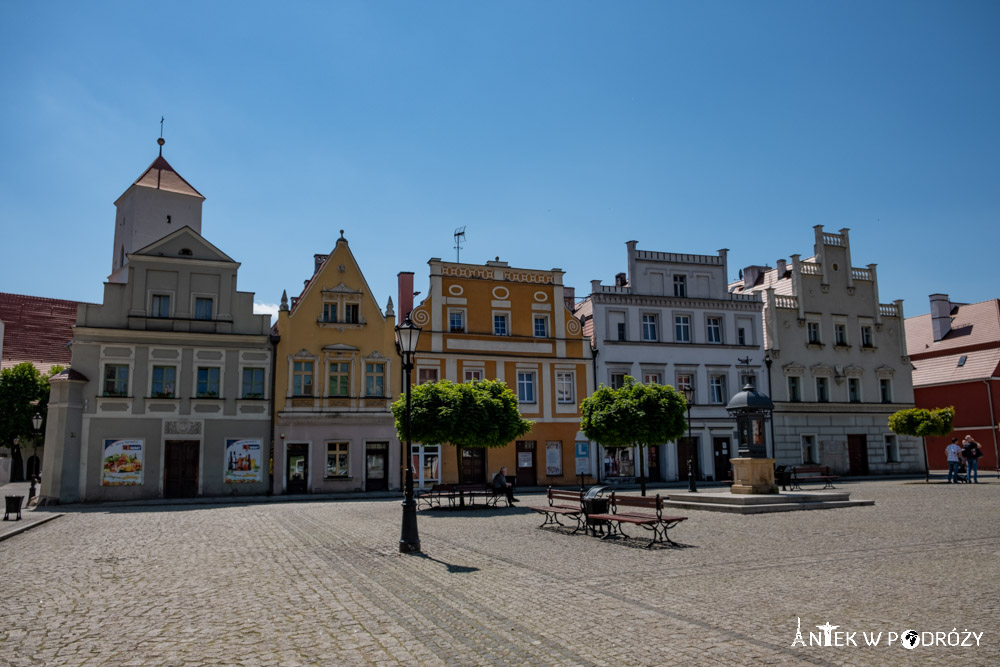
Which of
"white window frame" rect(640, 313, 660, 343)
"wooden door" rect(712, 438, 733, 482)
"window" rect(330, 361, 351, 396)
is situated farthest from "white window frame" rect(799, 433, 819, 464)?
"window" rect(330, 361, 351, 396)

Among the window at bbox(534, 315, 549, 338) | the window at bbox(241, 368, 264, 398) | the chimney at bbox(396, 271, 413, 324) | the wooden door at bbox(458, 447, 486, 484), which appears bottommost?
the wooden door at bbox(458, 447, 486, 484)

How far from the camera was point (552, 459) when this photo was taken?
39.7 m

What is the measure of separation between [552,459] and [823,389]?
18528 millimetres

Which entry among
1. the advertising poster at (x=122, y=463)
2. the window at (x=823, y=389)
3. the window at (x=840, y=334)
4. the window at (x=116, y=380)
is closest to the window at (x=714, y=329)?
the window at (x=823, y=389)

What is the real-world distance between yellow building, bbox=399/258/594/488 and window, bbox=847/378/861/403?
58.1 feet

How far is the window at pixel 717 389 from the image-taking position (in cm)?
4354

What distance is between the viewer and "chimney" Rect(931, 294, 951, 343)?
179 ft

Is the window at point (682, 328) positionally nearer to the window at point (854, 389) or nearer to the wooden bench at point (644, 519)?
the window at point (854, 389)

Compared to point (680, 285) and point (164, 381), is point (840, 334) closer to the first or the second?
point (680, 285)

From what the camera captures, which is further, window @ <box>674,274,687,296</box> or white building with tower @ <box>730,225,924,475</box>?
white building with tower @ <box>730,225,924,475</box>

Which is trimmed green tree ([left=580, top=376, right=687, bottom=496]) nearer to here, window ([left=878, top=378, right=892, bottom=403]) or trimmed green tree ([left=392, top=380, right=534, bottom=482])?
trimmed green tree ([left=392, top=380, right=534, bottom=482])

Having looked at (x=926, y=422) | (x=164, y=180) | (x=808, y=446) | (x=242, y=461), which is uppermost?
(x=164, y=180)

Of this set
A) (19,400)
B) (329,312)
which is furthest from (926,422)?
(19,400)

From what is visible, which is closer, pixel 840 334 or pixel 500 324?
pixel 500 324
